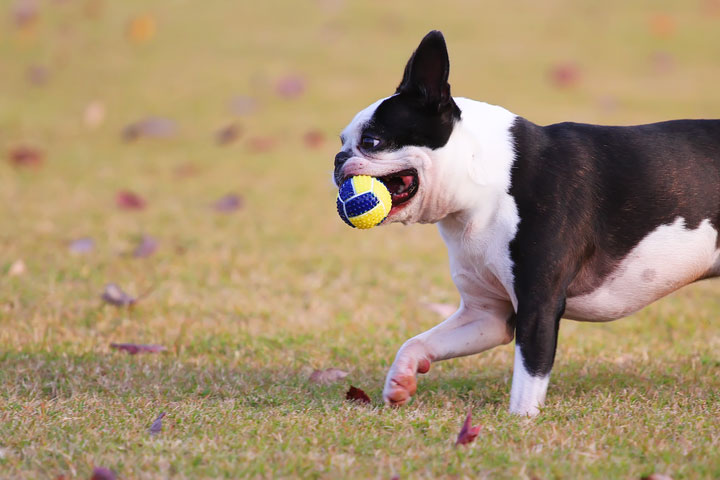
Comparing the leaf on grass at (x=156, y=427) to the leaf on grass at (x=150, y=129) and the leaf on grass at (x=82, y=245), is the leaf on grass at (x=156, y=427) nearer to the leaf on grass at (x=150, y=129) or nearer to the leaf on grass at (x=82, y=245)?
the leaf on grass at (x=82, y=245)

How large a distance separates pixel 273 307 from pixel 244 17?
10.0 m

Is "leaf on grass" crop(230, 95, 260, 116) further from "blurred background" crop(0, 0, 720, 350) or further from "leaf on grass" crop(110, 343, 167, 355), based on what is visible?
"leaf on grass" crop(110, 343, 167, 355)

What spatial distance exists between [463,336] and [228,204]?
14.0 feet

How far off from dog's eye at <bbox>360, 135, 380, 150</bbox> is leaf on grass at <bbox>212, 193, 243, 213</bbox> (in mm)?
4236

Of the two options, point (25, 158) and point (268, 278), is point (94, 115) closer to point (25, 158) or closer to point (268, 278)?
point (25, 158)

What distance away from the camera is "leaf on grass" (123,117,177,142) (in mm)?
9992

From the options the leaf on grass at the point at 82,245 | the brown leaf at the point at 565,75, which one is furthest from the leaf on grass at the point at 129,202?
the brown leaf at the point at 565,75

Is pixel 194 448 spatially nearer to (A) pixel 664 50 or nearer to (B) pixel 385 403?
(B) pixel 385 403

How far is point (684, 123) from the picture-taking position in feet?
11.8

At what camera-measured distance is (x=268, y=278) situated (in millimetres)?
5691

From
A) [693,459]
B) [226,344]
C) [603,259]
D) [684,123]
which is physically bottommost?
[226,344]

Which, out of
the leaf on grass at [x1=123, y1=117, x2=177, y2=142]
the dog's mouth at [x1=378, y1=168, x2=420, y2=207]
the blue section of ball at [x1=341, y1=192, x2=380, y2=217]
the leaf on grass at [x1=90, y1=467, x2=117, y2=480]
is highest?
the dog's mouth at [x1=378, y1=168, x2=420, y2=207]

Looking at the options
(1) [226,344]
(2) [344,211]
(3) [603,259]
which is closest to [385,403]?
(2) [344,211]

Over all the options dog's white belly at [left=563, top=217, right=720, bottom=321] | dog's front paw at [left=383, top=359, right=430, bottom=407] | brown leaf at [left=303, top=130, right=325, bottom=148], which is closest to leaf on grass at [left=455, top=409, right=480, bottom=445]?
dog's front paw at [left=383, top=359, right=430, bottom=407]
